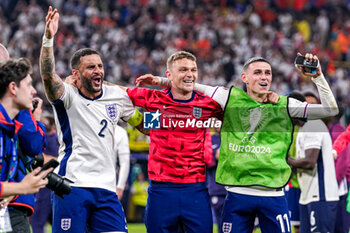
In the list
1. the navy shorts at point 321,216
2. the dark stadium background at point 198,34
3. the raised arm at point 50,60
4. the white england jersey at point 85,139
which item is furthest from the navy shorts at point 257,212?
the dark stadium background at point 198,34

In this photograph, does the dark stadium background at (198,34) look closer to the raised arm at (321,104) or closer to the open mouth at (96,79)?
the open mouth at (96,79)

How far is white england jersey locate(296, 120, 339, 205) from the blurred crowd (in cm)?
731

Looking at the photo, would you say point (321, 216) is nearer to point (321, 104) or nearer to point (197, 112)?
point (321, 104)

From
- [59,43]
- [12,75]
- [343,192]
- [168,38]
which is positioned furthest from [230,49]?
[12,75]

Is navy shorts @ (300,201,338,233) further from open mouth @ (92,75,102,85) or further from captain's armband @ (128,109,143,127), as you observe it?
open mouth @ (92,75,102,85)

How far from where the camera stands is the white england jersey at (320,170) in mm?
7086

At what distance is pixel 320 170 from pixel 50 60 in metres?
3.60

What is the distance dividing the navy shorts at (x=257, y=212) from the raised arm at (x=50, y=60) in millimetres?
1914

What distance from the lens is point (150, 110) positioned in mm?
5977

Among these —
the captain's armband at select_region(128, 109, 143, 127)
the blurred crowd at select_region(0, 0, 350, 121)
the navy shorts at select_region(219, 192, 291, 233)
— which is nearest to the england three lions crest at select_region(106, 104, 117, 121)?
the captain's armband at select_region(128, 109, 143, 127)

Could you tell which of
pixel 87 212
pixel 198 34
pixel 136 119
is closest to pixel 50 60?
pixel 136 119

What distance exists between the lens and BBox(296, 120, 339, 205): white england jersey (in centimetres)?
709

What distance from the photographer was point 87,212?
18.0 feet

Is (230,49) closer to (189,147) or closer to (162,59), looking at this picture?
(162,59)
